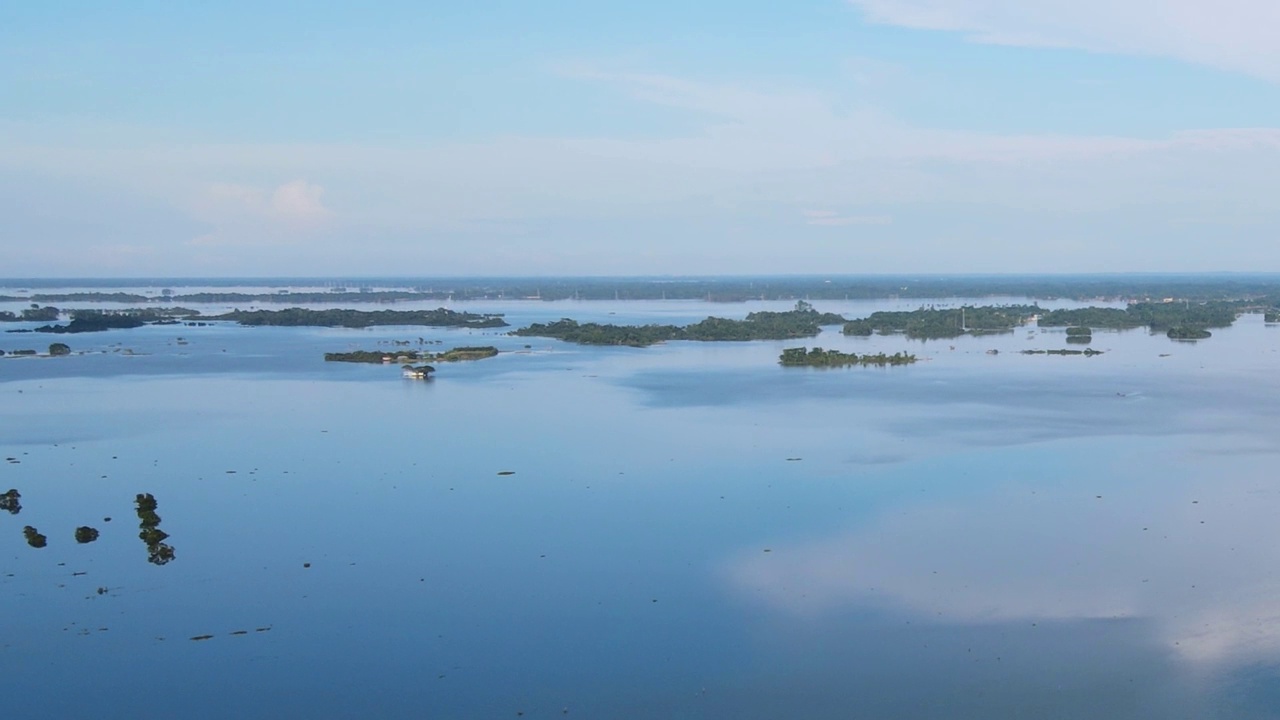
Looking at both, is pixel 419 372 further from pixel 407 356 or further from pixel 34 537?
pixel 34 537

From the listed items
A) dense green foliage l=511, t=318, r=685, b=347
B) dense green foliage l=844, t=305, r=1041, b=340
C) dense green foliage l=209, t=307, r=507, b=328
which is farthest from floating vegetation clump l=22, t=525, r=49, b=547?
dense green foliage l=209, t=307, r=507, b=328

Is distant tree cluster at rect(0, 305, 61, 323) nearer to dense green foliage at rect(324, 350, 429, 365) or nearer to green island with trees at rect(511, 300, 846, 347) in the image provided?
green island with trees at rect(511, 300, 846, 347)

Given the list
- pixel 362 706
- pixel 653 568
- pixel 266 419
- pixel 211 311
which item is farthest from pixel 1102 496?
pixel 211 311

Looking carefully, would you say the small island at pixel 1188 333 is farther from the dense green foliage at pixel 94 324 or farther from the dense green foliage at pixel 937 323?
the dense green foliage at pixel 94 324

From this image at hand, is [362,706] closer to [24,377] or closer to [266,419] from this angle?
[266,419]

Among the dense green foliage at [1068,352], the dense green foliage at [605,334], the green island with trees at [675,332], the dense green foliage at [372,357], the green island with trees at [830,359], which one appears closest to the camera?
the green island with trees at [830,359]

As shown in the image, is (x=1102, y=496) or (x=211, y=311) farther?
(x=211, y=311)

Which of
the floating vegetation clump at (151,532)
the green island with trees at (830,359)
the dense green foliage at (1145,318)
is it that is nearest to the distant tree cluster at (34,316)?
the green island with trees at (830,359)
